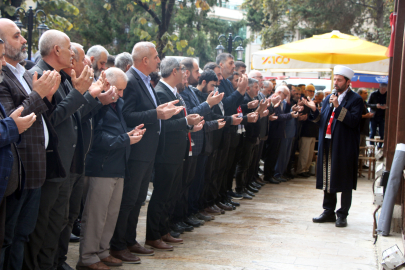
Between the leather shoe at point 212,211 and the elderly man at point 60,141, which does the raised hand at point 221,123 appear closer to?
the leather shoe at point 212,211

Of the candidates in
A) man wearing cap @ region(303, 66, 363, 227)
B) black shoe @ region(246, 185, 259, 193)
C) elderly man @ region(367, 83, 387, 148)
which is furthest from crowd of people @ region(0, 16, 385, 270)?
elderly man @ region(367, 83, 387, 148)

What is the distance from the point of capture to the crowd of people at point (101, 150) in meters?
A: 3.20

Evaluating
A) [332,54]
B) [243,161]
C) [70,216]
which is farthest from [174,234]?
[332,54]

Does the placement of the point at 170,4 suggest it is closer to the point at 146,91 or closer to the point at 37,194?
the point at 146,91

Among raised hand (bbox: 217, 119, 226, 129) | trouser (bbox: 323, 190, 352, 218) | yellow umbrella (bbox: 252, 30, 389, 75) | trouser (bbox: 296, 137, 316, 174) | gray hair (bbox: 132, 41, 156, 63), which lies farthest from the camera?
trouser (bbox: 296, 137, 316, 174)

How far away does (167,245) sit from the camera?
524 cm

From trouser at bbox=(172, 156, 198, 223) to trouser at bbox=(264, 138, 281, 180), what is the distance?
4.38 metres

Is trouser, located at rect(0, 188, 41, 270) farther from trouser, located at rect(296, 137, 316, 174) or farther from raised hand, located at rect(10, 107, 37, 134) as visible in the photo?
trouser, located at rect(296, 137, 316, 174)

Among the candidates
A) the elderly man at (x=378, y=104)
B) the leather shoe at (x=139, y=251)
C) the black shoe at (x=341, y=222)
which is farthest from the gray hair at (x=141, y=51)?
the elderly man at (x=378, y=104)

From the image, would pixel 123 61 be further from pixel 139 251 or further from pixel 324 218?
pixel 324 218

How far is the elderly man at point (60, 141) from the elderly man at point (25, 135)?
185mm

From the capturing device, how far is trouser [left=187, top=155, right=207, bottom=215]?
6.49 meters

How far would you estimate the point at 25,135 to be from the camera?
10.5 feet

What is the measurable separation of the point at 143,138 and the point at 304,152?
24.1 ft
